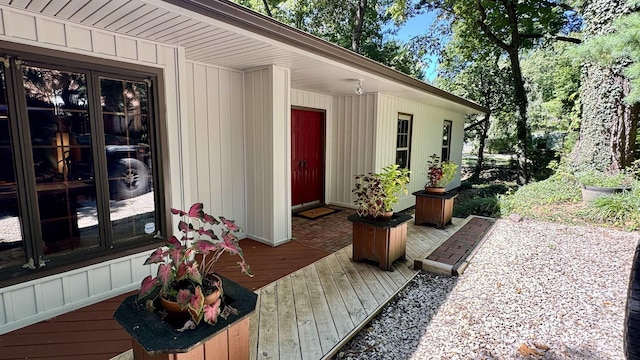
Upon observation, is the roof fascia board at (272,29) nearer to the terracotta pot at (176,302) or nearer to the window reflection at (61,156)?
the window reflection at (61,156)

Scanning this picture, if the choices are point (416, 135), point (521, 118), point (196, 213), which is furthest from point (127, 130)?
point (521, 118)

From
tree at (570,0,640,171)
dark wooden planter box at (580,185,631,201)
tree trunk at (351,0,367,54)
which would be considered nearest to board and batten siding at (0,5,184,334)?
dark wooden planter box at (580,185,631,201)

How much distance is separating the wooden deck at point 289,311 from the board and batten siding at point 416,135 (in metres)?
2.52

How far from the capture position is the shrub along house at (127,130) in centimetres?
219

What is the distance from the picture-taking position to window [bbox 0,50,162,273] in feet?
7.25

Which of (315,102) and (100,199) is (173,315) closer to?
(100,199)

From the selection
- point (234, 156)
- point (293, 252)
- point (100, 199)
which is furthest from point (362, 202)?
point (100, 199)

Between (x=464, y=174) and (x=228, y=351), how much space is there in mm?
14050

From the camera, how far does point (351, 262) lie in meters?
3.55

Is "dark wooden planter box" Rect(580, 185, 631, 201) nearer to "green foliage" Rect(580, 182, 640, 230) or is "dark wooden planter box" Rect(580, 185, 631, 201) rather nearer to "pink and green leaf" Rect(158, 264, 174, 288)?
"green foliage" Rect(580, 182, 640, 230)

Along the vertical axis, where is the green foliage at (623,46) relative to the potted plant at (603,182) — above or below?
above

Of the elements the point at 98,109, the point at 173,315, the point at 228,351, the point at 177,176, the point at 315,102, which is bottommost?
the point at 228,351

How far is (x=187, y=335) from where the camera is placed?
1385mm

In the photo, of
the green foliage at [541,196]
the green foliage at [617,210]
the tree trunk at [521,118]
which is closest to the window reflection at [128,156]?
the green foliage at [541,196]
